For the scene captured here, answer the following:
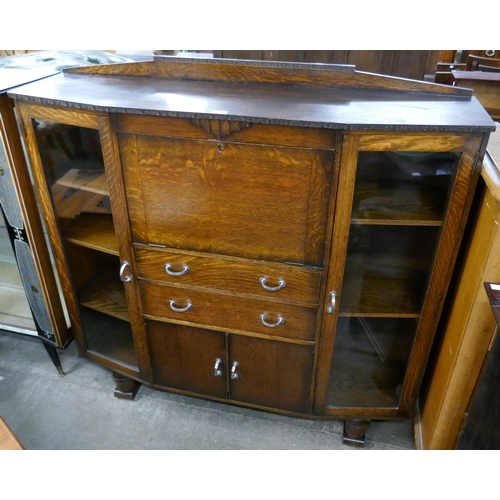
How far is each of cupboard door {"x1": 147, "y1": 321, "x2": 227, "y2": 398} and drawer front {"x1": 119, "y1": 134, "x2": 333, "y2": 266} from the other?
0.29m

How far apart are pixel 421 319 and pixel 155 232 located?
684mm

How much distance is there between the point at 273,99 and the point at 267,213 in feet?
0.82

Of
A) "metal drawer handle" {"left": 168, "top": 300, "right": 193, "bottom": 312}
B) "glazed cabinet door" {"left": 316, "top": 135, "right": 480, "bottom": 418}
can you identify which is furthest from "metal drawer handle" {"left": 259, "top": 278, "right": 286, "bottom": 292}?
"metal drawer handle" {"left": 168, "top": 300, "right": 193, "bottom": 312}

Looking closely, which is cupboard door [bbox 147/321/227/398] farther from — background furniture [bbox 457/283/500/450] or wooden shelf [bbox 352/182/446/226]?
background furniture [bbox 457/283/500/450]

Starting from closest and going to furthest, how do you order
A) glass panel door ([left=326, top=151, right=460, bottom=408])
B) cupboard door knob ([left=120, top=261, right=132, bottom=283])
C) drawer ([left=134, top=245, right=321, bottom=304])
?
glass panel door ([left=326, top=151, right=460, bottom=408]) → drawer ([left=134, top=245, right=321, bottom=304]) → cupboard door knob ([left=120, top=261, right=132, bottom=283])

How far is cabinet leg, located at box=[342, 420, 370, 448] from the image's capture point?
134cm

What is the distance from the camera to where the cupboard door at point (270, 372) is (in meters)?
1.23

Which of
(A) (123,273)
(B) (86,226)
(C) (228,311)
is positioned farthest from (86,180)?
(C) (228,311)

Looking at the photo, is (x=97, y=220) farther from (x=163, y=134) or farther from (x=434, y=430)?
(x=434, y=430)

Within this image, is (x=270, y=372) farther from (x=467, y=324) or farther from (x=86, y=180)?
(x=86, y=180)

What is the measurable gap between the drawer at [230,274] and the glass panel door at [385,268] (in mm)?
117

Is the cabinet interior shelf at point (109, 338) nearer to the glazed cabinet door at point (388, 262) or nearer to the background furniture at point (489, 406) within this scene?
the glazed cabinet door at point (388, 262)

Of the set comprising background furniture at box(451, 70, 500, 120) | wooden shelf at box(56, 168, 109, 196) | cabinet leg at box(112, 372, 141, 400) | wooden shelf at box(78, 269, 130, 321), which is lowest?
cabinet leg at box(112, 372, 141, 400)

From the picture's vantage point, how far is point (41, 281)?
4.58 feet
